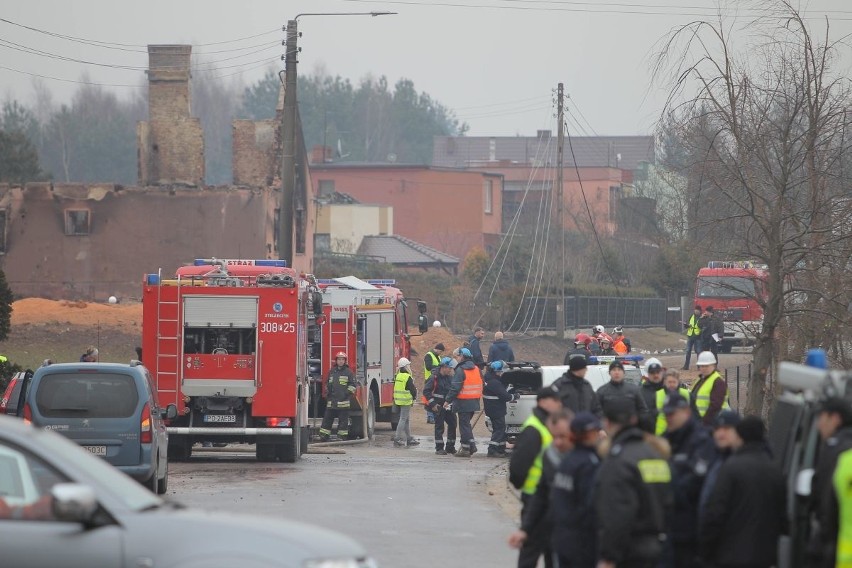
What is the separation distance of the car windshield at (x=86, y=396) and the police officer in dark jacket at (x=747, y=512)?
1021 cm

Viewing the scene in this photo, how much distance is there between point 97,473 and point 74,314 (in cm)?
3738

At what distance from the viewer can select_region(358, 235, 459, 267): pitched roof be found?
73.4 metres

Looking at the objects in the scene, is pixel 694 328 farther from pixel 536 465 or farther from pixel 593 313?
pixel 536 465

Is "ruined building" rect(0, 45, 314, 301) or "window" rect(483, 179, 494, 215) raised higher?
"window" rect(483, 179, 494, 215)

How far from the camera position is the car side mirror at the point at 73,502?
21.8 feet

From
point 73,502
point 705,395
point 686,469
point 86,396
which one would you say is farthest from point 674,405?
point 86,396

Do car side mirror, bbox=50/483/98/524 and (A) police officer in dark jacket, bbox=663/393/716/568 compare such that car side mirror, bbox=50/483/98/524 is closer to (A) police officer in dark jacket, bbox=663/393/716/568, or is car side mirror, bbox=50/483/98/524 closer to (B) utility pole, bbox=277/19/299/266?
(A) police officer in dark jacket, bbox=663/393/716/568

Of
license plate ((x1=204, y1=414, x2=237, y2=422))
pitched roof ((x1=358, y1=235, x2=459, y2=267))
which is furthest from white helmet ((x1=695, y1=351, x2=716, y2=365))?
pitched roof ((x1=358, y1=235, x2=459, y2=267))

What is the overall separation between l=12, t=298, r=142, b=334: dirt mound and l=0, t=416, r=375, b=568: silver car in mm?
35658

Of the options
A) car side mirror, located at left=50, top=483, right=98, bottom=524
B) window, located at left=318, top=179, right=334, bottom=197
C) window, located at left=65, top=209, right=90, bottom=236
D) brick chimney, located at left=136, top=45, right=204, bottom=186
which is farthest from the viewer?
window, located at left=318, top=179, right=334, bottom=197

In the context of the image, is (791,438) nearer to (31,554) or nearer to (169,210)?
(31,554)

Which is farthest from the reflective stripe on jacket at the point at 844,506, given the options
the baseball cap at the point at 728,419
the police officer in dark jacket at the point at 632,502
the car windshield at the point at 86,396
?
the car windshield at the point at 86,396

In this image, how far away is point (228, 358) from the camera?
73.4ft

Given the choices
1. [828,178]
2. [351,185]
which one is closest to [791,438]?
[828,178]
